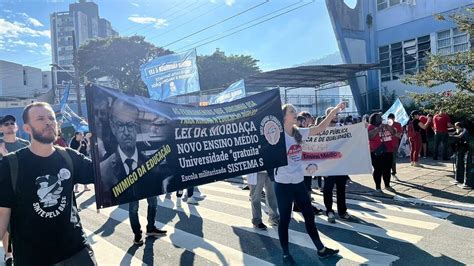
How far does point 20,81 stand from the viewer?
81.9 metres

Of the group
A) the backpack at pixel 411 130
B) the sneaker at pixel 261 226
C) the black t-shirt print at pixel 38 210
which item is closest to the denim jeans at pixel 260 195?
the sneaker at pixel 261 226

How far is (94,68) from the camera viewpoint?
175 ft

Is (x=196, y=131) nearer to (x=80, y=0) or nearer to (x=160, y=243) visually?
(x=160, y=243)

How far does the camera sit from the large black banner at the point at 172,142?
3.97m

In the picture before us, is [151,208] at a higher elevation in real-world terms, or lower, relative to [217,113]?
lower

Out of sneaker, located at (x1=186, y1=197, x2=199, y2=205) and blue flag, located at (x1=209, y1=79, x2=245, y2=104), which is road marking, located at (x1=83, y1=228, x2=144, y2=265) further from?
blue flag, located at (x1=209, y1=79, x2=245, y2=104)

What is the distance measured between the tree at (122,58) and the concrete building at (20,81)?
34.7m

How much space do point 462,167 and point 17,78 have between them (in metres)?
89.2

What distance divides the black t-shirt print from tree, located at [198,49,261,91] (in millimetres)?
53072

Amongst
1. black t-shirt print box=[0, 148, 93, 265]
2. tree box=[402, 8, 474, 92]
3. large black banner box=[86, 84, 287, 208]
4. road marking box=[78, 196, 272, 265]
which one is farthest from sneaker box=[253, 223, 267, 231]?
tree box=[402, 8, 474, 92]

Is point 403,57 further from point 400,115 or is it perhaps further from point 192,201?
point 192,201

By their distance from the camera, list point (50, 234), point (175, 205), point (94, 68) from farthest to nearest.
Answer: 1. point (94, 68)
2. point (175, 205)
3. point (50, 234)

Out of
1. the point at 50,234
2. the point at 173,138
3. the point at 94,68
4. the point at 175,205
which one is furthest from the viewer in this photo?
the point at 94,68

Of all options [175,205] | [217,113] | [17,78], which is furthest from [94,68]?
[217,113]
